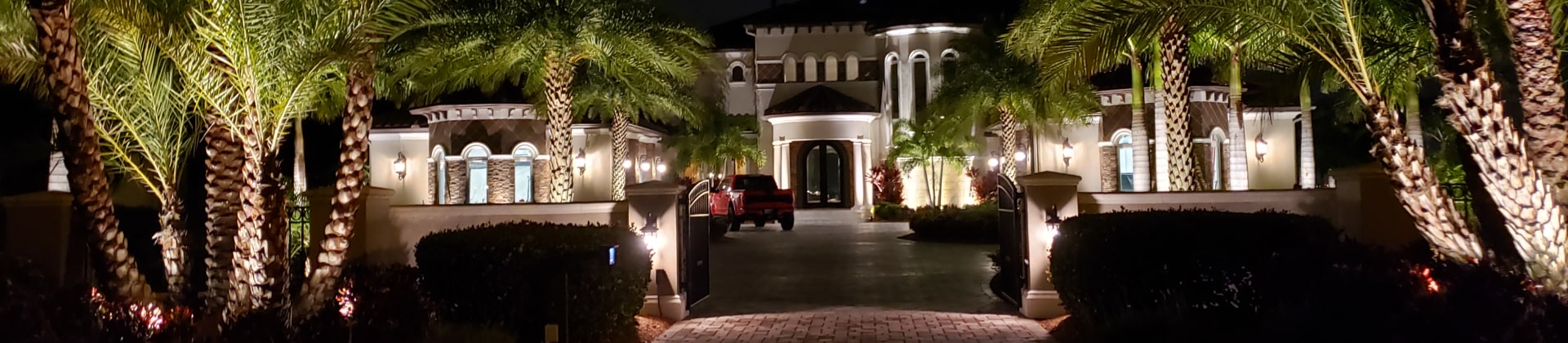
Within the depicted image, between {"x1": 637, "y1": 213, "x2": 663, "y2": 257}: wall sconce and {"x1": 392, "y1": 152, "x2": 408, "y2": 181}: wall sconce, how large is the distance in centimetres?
2185

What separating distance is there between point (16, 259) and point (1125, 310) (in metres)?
8.21

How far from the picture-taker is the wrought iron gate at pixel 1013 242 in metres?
11.0

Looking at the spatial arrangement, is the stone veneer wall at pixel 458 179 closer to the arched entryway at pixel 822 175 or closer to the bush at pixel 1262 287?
the arched entryway at pixel 822 175

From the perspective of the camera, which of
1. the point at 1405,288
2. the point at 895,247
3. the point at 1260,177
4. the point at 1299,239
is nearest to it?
the point at 1405,288

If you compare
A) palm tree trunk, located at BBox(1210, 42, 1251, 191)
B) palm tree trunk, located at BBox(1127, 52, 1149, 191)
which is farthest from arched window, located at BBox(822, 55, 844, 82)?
palm tree trunk, located at BBox(1127, 52, 1149, 191)

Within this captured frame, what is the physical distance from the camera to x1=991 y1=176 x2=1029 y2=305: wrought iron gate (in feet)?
36.2

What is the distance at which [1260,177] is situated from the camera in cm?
3034

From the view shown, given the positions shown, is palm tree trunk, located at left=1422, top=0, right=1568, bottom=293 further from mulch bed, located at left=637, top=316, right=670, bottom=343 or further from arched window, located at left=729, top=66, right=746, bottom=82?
arched window, located at left=729, top=66, right=746, bottom=82

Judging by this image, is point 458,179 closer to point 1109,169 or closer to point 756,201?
point 756,201

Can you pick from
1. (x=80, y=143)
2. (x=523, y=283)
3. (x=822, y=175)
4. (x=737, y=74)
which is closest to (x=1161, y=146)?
(x=523, y=283)

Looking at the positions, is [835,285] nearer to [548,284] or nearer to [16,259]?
[548,284]

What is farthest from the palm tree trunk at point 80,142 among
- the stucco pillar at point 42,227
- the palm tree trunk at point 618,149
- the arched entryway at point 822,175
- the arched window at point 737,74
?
the arched window at point 737,74

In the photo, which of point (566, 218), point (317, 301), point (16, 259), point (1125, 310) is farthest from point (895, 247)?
point (16, 259)

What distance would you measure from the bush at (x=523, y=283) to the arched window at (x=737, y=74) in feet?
103
